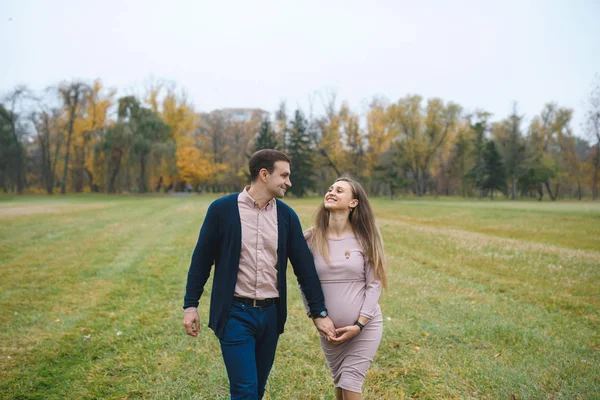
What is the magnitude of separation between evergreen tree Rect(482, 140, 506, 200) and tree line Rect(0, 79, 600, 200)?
0.43 feet

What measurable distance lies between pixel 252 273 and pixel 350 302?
801 mm

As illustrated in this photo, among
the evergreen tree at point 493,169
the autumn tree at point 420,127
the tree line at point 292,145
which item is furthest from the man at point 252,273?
the autumn tree at point 420,127

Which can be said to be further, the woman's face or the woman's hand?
the woman's face

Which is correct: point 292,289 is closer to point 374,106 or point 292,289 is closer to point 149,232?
point 149,232

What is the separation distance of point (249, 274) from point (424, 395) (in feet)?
8.65

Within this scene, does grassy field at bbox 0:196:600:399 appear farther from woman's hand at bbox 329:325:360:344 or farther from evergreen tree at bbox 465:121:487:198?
evergreen tree at bbox 465:121:487:198

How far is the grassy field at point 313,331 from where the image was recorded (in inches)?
181

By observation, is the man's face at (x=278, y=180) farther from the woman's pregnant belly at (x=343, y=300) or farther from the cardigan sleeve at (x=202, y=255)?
the woman's pregnant belly at (x=343, y=300)

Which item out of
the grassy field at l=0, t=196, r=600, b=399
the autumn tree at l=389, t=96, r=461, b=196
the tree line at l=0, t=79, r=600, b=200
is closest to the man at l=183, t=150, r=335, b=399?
the grassy field at l=0, t=196, r=600, b=399

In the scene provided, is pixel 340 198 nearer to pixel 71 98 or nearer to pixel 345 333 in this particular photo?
pixel 345 333

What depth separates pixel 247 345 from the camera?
288cm

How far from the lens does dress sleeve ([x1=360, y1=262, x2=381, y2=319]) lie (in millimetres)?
3162

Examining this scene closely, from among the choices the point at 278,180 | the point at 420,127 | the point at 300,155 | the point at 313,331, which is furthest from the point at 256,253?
the point at 420,127

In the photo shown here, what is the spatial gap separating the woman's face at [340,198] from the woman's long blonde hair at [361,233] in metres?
0.05
